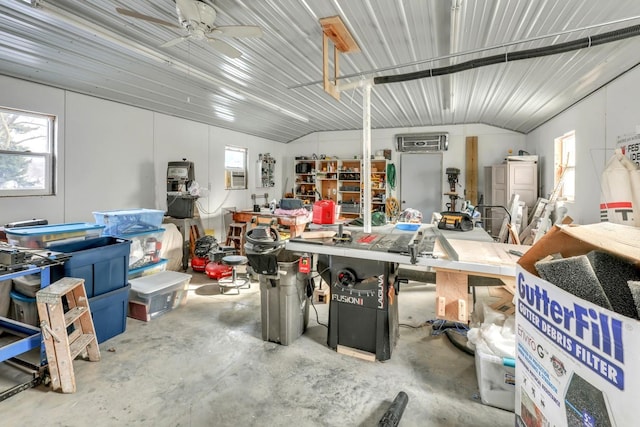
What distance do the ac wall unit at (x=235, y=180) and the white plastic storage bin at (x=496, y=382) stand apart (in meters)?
6.25

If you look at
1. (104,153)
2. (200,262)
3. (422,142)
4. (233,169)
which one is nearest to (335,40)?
(200,262)

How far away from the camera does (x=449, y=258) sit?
2.00 meters

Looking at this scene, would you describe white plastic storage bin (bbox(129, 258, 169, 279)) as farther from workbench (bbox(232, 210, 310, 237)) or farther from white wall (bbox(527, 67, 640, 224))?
white wall (bbox(527, 67, 640, 224))

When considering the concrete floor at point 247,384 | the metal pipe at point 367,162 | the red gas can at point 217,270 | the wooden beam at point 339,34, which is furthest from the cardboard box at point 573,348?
the red gas can at point 217,270

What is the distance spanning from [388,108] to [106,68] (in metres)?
4.48

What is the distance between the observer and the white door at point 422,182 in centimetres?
777

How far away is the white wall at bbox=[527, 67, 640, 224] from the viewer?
10.6ft

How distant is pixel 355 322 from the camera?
8.41 ft

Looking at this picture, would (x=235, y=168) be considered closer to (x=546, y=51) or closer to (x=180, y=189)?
(x=180, y=189)

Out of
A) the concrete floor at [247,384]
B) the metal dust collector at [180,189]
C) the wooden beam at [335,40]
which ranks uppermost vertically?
the wooden beam at [335,40]

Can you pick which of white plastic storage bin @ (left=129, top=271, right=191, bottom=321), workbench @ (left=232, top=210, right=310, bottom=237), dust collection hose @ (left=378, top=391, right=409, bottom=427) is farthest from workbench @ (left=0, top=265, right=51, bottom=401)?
workbench @ (left=232, top=210, right=310, bottom=237)

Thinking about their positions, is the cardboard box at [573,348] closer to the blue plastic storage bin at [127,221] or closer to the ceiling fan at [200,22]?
the ceiling fan at [200,22]

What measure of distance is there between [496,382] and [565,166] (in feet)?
14.8

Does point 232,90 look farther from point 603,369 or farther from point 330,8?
point 603,369
